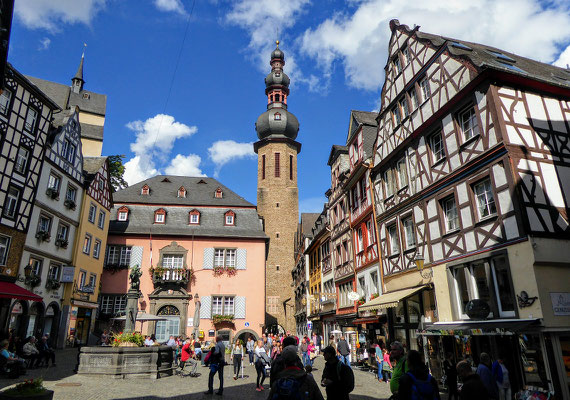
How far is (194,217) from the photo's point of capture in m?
34.1

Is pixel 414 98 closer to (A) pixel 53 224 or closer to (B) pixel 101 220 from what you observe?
(A) pixel 53 224

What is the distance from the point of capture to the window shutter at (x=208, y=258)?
31781mm

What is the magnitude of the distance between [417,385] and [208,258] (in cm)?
2823

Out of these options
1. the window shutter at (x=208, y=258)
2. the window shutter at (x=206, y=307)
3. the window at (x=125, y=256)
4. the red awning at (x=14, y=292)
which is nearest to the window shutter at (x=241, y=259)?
the window shutter at (x=208, y=258)

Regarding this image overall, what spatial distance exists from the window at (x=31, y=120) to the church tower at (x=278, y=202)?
25.8m

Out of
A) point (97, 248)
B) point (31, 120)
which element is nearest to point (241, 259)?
point (97, 248)

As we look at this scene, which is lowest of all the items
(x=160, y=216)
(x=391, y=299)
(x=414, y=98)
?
(x=391, y=299)

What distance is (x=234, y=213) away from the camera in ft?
114

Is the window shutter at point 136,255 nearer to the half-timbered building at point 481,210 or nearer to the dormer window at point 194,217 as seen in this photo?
the dormer window at point 194,217

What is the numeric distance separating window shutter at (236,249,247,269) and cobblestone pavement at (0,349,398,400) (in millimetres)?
16723

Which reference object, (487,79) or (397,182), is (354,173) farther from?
(487,79)

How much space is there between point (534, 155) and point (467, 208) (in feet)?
7.88

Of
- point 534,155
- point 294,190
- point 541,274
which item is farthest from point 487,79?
point 294,190

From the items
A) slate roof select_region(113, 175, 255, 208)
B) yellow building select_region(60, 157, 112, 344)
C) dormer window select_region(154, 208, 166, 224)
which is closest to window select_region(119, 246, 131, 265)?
yellow building select_region(60, 157, 112, 344)
